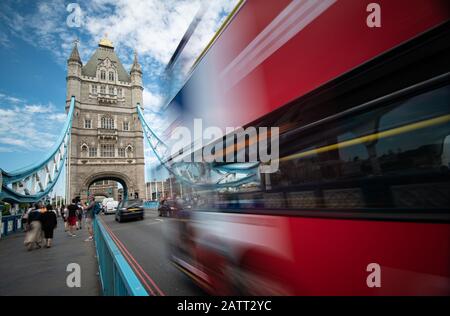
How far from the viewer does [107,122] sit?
41.2 m

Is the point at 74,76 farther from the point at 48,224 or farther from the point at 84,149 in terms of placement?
the point at 48,224

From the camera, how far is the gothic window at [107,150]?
39.7 metres

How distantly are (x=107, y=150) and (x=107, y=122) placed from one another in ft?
16.3

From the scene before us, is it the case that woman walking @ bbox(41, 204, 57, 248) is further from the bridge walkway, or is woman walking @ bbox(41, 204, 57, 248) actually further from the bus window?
the bus window

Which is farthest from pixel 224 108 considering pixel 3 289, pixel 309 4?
pixel 3 289

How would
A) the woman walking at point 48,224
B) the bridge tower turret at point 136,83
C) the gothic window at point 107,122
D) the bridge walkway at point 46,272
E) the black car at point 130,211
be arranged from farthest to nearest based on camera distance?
the bridge tower turret at point 136,83, the gothic window at point 107,122, the black car at point 130,211, the woman walking at point 48,224, the bridge walkway at point 46,272

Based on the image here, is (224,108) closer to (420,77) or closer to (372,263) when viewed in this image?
(420,77)

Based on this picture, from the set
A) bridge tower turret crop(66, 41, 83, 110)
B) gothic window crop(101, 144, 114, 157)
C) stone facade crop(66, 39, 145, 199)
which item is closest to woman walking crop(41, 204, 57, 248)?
stone facade crop(66, 39, 145, 199)

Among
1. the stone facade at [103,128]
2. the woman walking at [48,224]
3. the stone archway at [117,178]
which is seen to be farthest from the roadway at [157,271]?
the stone archway at [117,178]

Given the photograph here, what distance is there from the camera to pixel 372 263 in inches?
51.7

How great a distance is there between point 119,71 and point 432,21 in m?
52.5

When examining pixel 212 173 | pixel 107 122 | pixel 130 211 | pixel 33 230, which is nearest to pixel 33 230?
pixel 33 230

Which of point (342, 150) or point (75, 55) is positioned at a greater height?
point (75, 55)

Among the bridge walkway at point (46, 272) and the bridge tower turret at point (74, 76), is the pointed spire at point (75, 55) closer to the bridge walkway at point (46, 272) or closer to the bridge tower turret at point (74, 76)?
the bridge tower turret at point (74, 76)
